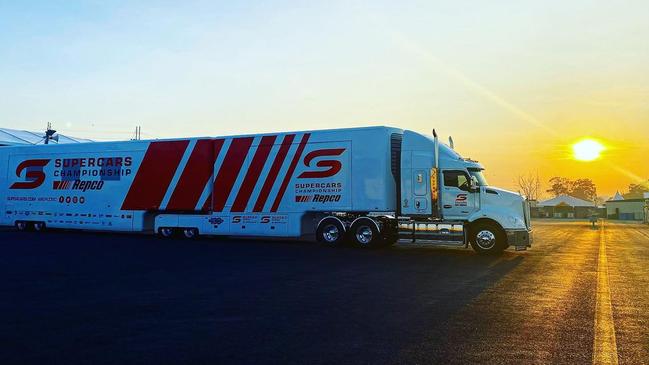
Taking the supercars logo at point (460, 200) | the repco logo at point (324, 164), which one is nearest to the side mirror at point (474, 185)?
the supercars logo at point (460, 200)

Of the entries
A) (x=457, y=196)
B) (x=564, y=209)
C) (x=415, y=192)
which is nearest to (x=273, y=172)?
(x=415, y=192)

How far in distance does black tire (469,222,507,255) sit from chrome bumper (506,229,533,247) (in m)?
0.16

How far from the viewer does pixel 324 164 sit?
725 inches

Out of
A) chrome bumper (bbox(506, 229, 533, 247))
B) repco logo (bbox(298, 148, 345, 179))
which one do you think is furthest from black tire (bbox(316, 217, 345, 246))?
chrome bumper (bbox(506, 229, 533, 247))

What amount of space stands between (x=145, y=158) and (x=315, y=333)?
1763 cm

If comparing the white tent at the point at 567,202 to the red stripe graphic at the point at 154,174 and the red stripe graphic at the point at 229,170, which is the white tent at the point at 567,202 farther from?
the red stripe graphic at the point at 154,174

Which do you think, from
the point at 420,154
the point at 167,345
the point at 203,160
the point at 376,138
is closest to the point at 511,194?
the point at 420,154

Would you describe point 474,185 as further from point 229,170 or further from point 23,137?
point 23,137

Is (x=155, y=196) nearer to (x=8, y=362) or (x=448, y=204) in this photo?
(x=448, y=204)

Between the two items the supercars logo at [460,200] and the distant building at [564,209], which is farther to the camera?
the distant building at [564,209]

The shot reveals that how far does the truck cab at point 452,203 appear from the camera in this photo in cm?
1571

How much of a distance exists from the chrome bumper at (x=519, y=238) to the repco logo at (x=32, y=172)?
20.4 metres

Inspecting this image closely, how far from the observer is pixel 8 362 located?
15.6 feet

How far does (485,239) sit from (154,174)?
13489mm
